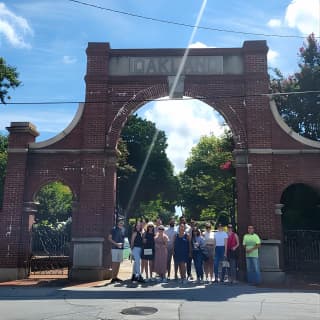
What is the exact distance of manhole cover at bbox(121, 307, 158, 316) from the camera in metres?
7.27

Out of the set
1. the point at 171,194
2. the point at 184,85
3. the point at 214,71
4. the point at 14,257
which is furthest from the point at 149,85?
the point at 171,194

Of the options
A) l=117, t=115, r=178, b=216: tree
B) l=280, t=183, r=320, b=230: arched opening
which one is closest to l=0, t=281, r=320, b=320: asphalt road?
l=280, t=183, r=320, b=230: arched opening

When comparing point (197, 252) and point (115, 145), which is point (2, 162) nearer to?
point (115, 145)

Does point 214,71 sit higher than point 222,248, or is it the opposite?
point 214,71

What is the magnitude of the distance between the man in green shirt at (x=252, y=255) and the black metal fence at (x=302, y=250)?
226 cm

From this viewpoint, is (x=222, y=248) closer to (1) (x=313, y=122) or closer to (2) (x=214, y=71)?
(2) (x=214, y=71)

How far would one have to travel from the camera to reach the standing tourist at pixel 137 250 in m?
10.7

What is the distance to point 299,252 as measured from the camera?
13.0 meters

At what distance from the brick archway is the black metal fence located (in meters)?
1.15

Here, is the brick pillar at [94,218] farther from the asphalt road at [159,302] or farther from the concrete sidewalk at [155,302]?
the asphalt road at [159,302]

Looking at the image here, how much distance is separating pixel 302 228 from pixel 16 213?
10.0m

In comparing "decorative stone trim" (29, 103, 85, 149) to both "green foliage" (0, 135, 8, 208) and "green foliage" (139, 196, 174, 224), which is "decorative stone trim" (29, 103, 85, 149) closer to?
"green foliage" (0, 135, 8, 208)

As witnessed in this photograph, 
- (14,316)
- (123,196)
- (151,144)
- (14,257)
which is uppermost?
(151,144)

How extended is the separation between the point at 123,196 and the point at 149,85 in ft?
87.8
